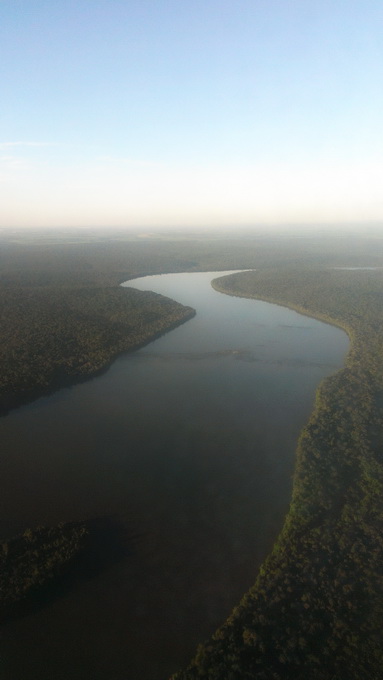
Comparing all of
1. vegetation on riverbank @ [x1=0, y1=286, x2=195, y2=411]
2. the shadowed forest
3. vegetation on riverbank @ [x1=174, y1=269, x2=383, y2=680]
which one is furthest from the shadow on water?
vegetation on riverbank @ [x1=0, y1=286, x2=195, y2=411]

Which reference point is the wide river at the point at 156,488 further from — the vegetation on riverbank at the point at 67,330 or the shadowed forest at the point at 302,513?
the vegetation on riverbank at the point at 67,330

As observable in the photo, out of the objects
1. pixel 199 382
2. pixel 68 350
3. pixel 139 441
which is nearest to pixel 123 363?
pixel 68 350

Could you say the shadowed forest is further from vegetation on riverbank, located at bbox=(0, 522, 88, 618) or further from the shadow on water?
the shadow on water

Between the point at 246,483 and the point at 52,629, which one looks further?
the point at 246,483

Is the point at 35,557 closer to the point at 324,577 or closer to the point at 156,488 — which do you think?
the point at 156,488

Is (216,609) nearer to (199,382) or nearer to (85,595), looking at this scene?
(85,595)

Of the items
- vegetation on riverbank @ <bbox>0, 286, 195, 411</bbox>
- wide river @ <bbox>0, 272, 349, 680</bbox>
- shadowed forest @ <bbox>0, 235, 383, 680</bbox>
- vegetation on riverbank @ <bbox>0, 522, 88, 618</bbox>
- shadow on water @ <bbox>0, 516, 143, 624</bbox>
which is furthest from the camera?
vegetation on riverbank @ <bbox>0, 286, 195, 411</bbox>
